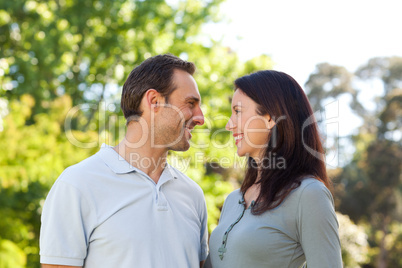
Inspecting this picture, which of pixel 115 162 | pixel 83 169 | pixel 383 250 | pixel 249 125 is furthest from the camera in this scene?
pixel 383 250

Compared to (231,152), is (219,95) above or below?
above

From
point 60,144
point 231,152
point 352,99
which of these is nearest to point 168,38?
point 231,152

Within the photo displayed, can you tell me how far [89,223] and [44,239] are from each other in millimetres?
213

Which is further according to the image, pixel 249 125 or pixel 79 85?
pixel 79 85

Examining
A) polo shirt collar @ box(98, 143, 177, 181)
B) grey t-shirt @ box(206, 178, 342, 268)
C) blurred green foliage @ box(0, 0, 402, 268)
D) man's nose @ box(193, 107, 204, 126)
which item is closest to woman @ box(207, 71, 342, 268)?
grey t-shirt @ box(206, 178, 342, 268)

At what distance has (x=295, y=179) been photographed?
2.16m

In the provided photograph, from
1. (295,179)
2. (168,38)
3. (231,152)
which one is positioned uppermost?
(168,38)

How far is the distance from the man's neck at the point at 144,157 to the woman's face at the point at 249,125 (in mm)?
481

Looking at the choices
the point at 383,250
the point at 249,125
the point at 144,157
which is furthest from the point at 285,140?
the point at 383,250

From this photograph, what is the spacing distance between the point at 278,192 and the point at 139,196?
71 centimetres

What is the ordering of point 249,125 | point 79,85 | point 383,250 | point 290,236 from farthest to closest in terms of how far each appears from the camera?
point 383,250 → point 79,85 → point 249,125 → point 290,236

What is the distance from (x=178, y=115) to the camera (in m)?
2.52

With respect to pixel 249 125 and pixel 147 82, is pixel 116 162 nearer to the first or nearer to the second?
pixel 147 82

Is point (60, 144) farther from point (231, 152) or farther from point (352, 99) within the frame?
point (352, 99)
